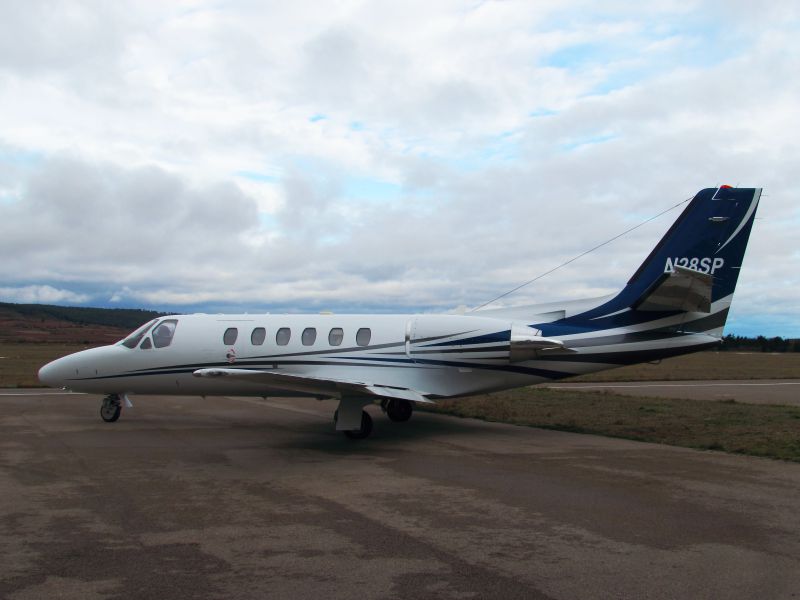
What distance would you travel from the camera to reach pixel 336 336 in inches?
623

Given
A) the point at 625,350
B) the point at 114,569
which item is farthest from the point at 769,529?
the point at 625,350

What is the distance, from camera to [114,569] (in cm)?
603

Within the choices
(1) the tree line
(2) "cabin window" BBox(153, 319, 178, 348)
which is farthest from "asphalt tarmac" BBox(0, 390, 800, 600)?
(1) the tree line

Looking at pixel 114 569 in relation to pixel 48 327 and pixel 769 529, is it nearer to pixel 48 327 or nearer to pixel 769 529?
pixel 769 529

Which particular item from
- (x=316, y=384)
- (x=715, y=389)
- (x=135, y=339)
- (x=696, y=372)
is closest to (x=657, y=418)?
(x=316, y=384)

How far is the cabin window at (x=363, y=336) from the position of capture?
15578mm

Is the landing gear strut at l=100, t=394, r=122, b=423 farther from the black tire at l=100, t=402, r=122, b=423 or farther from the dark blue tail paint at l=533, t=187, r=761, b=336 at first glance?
the dark blue tail paint at l=533, t=187, r=761, b=336

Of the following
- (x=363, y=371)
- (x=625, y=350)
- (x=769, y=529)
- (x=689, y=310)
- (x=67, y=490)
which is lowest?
(x=67, y=490)

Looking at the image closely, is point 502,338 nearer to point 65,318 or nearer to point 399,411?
point 399,411

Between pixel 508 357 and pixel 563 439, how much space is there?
2.10 meters

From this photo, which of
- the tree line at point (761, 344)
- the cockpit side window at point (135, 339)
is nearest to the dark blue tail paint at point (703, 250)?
the cockpit side window at point (135, 339)

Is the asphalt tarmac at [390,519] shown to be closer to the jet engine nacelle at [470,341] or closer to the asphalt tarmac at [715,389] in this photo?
the jet engine nacelle at [470,341]

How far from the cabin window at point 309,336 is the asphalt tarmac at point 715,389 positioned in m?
14.6

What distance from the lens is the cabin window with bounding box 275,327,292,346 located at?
633 inches
